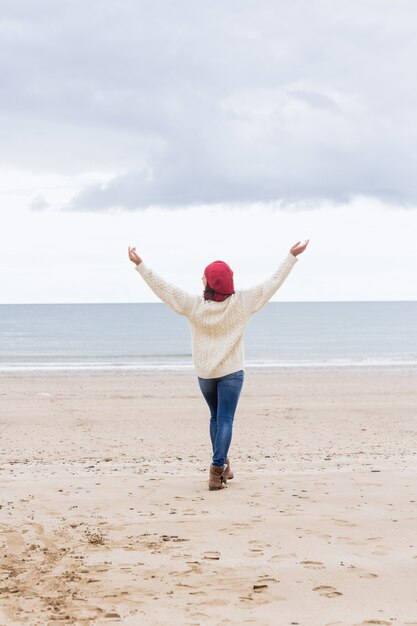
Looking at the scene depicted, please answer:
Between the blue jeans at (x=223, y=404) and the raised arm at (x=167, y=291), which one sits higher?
the raised arm at (x=167, y=291)

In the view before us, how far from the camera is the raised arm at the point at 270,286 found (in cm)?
658

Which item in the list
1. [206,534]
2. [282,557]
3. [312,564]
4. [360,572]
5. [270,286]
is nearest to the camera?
[360,572]

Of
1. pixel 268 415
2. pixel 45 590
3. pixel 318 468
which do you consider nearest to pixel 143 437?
pixel 268 415

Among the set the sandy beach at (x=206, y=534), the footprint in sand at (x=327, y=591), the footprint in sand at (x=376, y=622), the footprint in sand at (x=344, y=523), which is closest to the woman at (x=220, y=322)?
the sandy beach at (x=206, y=534)

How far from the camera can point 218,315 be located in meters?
6.66

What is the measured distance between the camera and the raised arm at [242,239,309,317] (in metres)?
6.58

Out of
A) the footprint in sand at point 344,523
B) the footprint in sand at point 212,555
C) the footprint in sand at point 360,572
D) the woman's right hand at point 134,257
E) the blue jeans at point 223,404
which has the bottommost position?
the footprint in sand at point 212,555

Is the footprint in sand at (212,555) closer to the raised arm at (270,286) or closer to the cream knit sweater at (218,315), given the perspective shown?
the cream knit sweater at (218,315)

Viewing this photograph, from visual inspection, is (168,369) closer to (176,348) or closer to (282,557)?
(176,348)

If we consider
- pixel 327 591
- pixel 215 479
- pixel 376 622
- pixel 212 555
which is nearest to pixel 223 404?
pixel 215 479

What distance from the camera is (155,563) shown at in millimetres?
4520

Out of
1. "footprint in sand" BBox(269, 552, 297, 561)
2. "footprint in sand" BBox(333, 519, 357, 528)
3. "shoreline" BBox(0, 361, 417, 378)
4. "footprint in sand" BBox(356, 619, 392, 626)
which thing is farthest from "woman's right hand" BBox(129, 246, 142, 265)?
"shoreline" BBox(0, 361, 417, 378)

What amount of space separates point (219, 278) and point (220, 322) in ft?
1.26

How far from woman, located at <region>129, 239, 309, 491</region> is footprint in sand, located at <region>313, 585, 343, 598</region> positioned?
2.57 metres
